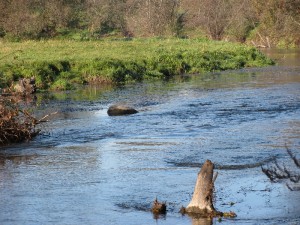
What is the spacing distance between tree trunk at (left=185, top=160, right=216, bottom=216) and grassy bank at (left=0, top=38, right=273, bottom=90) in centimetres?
2015

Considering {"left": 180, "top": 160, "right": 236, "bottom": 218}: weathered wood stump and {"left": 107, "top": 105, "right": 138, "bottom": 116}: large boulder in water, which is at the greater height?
{"left": 180, "top": 160, "right": 236, "bottom": 218}: weathered wood stump

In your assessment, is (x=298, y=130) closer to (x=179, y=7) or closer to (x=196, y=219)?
(x=196, y=219)

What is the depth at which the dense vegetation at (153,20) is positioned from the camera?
5678cm

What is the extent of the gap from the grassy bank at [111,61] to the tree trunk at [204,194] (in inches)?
793

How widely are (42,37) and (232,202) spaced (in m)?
43.3

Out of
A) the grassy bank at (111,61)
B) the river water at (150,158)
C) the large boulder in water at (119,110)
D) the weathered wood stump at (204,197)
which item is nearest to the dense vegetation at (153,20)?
the grassy bank at (111,61)

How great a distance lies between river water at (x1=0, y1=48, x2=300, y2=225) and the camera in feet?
41.1

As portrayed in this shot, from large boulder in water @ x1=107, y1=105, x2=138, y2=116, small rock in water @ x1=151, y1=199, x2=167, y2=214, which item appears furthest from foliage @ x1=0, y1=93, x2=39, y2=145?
small rock in water @ x1=151, y1=199, x2=167, y2=214

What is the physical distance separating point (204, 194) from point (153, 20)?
59.8 metres

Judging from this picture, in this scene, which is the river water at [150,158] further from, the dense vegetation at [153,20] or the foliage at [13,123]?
the dense vegetation at [153,20]

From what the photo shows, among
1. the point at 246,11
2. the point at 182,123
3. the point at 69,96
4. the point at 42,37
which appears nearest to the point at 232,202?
the point at 182,123

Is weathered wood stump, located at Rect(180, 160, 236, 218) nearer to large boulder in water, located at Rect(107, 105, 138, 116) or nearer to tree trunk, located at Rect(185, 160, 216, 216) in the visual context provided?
tree trunk, located at Rect(185, 160, 216, 216)

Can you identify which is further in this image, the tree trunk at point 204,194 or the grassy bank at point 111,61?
the grassy bank at point 111,61

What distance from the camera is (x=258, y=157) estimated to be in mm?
16359
